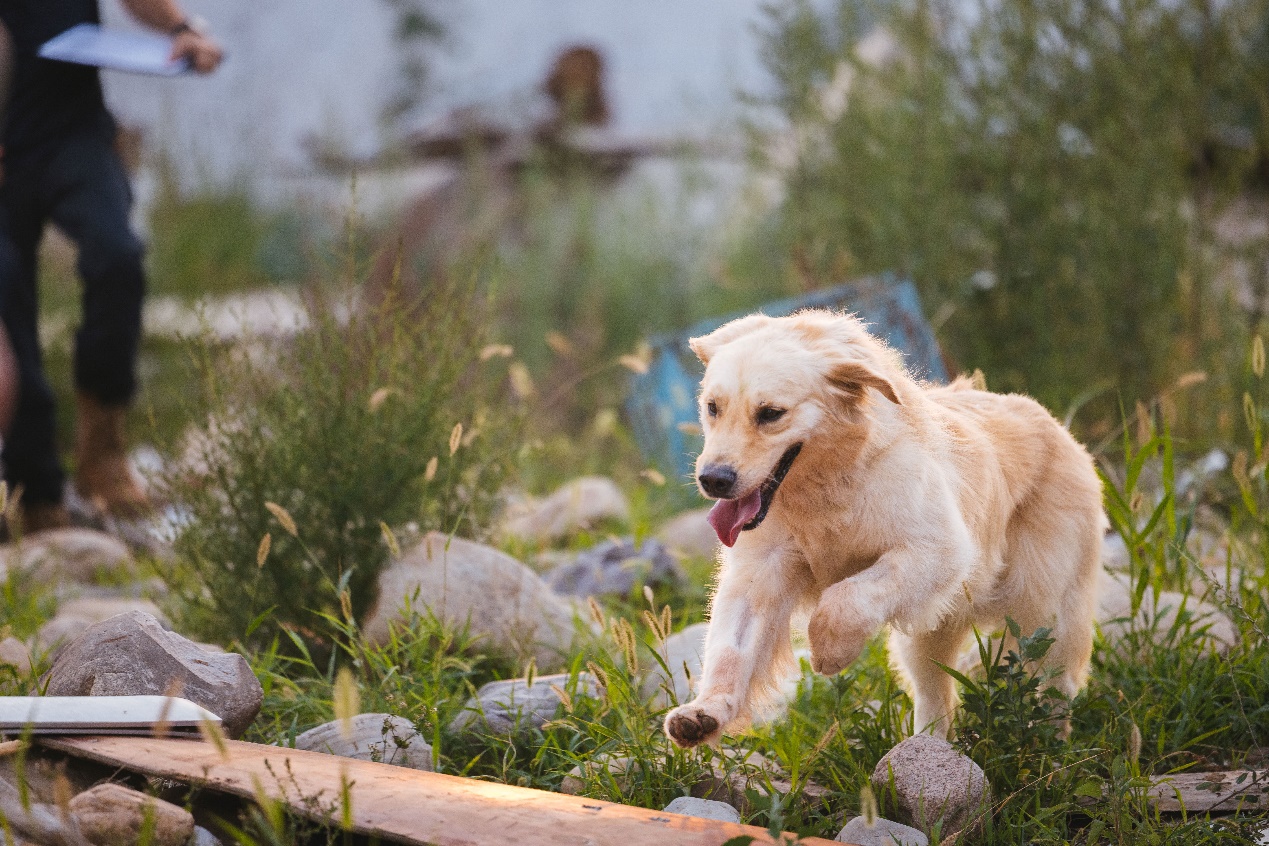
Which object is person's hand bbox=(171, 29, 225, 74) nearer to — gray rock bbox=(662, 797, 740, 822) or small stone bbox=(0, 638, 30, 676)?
small stone bbox=(0, 638, 30, 676)

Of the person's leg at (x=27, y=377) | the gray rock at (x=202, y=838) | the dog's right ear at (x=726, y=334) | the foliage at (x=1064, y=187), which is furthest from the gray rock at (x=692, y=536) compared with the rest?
the person's leg at (x=27, y=377)

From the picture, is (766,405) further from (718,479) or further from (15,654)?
(15,654)

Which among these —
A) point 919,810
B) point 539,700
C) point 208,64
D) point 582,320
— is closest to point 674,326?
point 582,320

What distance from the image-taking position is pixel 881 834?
2.38 meters

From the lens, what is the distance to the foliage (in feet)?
18.8

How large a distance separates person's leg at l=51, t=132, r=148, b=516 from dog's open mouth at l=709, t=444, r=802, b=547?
2943mm

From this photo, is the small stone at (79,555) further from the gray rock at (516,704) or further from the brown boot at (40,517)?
the gray rock at (516,704)

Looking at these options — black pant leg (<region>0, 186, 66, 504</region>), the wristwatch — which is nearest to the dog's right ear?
the wristwatch

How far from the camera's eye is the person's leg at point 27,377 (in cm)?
491

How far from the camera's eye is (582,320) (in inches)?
364

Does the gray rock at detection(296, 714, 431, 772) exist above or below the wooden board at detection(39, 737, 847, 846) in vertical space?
below

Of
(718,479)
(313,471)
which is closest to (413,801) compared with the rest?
(718,479)

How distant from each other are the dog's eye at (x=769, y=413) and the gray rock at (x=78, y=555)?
348cm

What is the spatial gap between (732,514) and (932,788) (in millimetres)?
705
